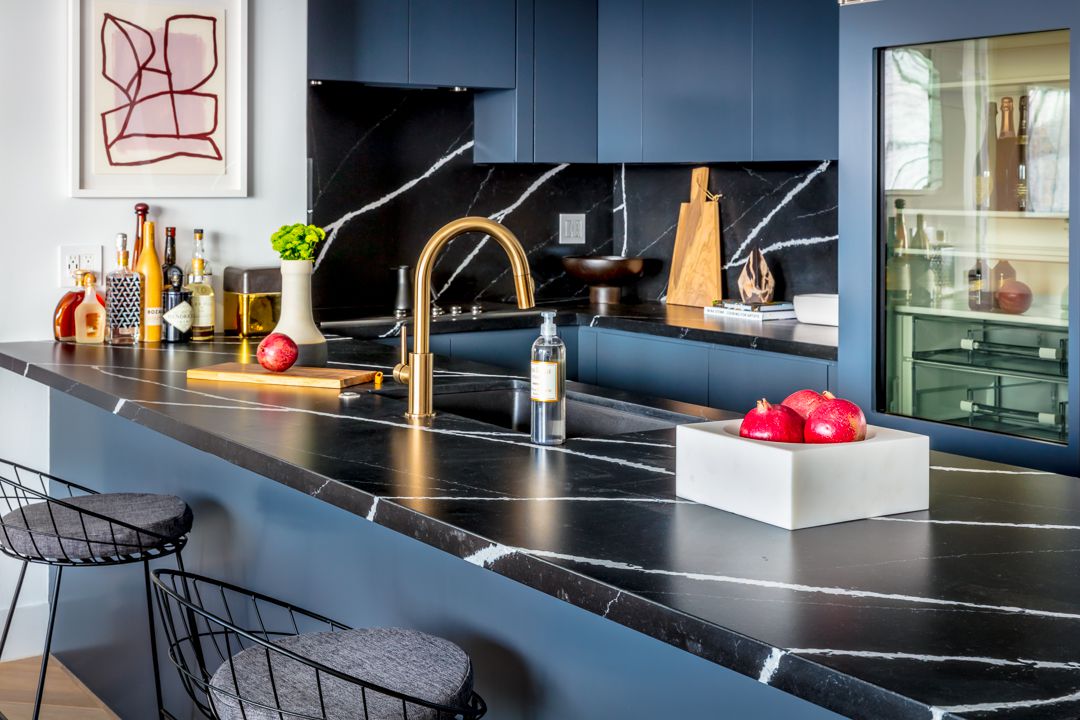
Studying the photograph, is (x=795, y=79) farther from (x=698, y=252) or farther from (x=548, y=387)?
(x=548, y=387)

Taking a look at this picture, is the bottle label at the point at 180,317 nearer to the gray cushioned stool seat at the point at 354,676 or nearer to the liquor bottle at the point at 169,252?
the liquor bottle at the point at 169,252

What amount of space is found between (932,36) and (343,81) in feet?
6.44

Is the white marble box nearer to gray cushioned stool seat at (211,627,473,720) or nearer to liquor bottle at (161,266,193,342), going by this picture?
gray cushioned stool seat at (211,627,473,720)

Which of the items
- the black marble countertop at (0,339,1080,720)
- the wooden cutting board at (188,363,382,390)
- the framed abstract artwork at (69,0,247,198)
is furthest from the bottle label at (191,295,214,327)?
the black marble countertop at (0,339,1080,720)

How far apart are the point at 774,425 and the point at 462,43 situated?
9.76 feet

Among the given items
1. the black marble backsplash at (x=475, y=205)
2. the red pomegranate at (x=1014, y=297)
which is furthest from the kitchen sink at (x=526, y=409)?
the black marble backsplash at (x=475, y=205)

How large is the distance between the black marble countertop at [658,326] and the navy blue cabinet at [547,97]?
58cm

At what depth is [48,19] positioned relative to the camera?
352 cm

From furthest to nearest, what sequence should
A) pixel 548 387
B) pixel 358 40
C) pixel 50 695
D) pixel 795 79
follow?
pixel 358 40 < pixel 795 79 < pixel 50 695 < pixel 548 387

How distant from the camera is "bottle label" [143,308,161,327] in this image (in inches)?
140

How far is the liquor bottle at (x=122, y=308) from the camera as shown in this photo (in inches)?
139

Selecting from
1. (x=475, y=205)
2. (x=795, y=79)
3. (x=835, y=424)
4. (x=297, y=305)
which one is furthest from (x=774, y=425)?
(x=475, y=205)

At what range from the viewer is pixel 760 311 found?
163 inches

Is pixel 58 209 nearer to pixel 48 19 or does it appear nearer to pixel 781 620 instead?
pixel 48 19
